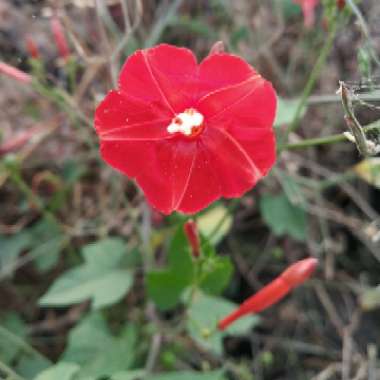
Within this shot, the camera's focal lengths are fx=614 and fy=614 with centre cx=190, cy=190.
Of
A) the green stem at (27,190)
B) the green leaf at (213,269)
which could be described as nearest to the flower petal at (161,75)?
the green leaf at (213,269)

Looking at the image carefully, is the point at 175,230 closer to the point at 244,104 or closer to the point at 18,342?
the point at 18,342

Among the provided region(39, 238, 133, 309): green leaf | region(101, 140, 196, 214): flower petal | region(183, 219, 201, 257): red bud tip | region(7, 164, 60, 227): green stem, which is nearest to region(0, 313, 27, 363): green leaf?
region(39, 238, 133, 309): green leaf

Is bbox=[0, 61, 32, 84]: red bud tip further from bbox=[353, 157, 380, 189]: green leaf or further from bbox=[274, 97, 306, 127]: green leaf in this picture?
bbox=[353, 157, 380, 189]: green leaf

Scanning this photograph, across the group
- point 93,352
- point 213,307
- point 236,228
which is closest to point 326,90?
point 236,228

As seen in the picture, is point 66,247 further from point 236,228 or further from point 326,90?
point 326,90

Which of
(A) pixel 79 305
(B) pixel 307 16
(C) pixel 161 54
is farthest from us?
(A) pixel 79 305

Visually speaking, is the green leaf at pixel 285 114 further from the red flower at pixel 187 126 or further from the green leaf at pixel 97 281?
the green leaf at pixel 97 281

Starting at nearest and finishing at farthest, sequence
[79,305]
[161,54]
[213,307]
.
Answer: [161,54]
[213,307]
[79,305]
